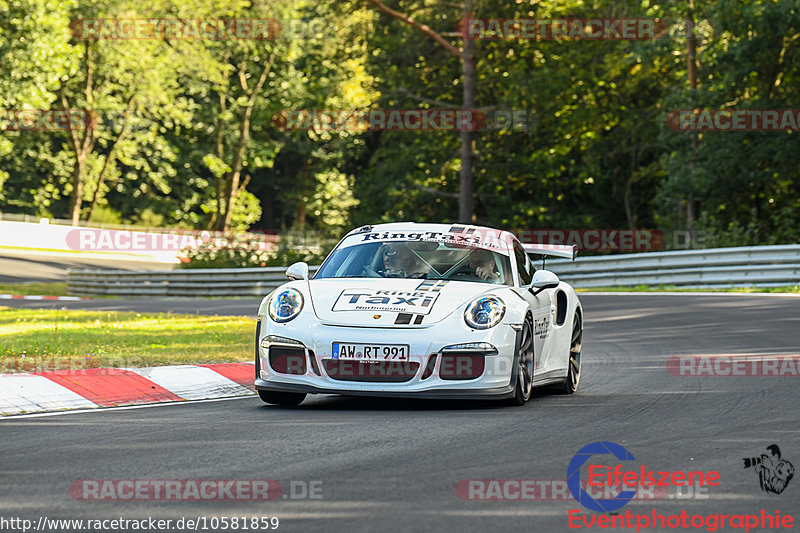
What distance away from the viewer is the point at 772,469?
607 centimetres

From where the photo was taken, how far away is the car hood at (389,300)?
8.34 m

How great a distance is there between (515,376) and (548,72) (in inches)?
1120

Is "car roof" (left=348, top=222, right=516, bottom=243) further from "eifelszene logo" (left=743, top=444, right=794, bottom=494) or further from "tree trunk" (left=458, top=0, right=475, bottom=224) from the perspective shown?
"tree trunk" (left=458, top=0, right=475, bottom=224)

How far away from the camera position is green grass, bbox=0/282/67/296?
118ft

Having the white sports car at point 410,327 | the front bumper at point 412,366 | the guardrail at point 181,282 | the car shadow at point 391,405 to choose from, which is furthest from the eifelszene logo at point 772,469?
the guardrail at point 181,282

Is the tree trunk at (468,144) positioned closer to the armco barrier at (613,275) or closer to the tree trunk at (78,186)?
the armco barrier at (613,275)

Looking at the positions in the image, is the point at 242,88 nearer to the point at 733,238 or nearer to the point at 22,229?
the point at 22,229

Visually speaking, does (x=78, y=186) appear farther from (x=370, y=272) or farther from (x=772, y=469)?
(x=772, y=469)

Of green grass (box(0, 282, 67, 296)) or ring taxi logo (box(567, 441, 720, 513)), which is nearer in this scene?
ring taxi logo (box(567, 441, 720, 513))

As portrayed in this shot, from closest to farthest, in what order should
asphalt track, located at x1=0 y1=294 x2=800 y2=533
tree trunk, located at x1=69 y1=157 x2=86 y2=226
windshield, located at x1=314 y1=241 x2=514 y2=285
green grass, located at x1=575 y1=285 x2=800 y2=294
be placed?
1. asphalt track, located at x1=0 y1=294 x2=800 y2=533
2. windshield, located at x1=314 y1=241 x2=514 y2=285
3. green grass, located at x1=575 y1=285 x2=800 y2=294
4. tree trunk, located at x1=69 y1=157 x2=86 y2=226

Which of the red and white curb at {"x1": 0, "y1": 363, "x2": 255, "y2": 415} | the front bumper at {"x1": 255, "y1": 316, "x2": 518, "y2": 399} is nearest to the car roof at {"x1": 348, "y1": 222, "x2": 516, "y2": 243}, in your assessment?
the front bumper at {"x1": 255, "y1": 316, "x2": 518, "y2": 399}

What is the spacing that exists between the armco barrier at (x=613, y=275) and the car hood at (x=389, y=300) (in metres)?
15.0

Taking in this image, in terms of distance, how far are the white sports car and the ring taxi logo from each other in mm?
2056

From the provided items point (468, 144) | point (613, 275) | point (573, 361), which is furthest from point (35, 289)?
point (573, 361)
